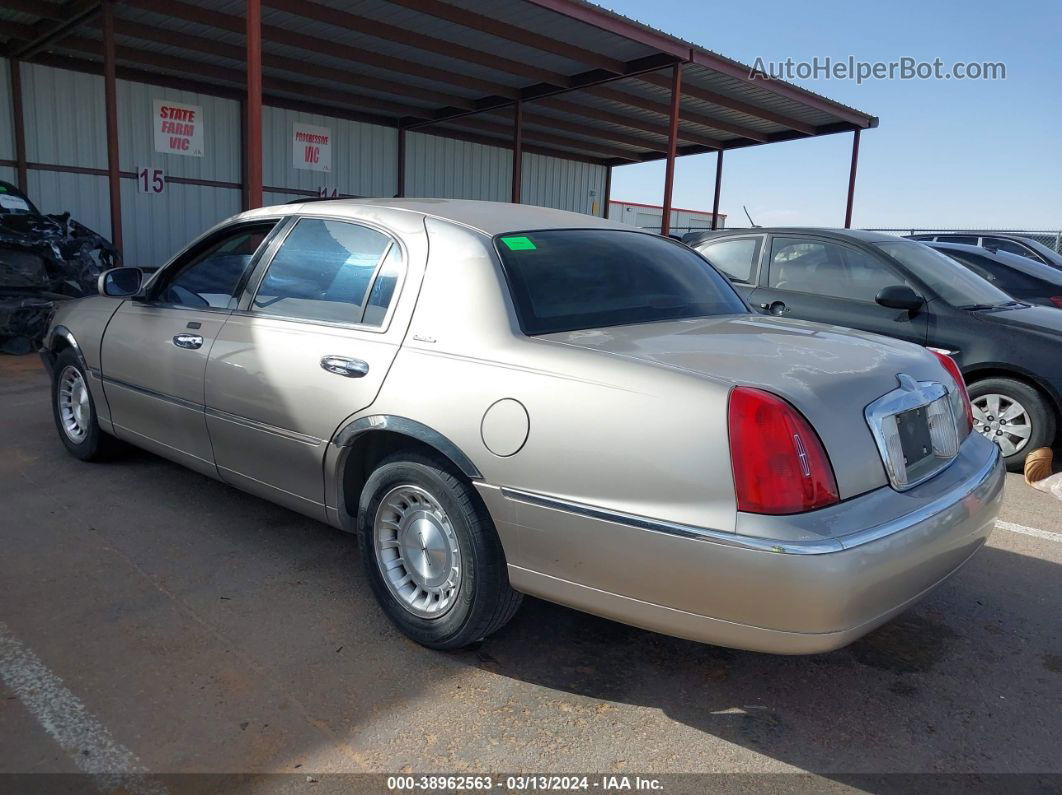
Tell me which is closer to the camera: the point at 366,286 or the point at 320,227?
the point at 366,286

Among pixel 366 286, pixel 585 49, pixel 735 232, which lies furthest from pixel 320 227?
pixel 585 49

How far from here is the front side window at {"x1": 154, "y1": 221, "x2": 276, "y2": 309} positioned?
12.3ft

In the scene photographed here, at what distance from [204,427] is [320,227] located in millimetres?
1079

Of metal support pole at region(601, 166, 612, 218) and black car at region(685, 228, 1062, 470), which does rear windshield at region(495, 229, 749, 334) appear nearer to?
black car at region(685, 228, 1062, 470)

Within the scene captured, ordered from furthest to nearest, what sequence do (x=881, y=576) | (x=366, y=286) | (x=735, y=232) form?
(x=735, y=232), (x=366, y=286), (x=881, y=576)

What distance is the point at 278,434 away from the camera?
10.7ft

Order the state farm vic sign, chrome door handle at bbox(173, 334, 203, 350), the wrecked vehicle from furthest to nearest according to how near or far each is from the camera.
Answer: the state farm vic sign, the wrecked vehicle, chrome door handle at bbox(173, 334, 203, 350)

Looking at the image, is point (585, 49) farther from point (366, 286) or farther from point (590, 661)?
point (590, 661)

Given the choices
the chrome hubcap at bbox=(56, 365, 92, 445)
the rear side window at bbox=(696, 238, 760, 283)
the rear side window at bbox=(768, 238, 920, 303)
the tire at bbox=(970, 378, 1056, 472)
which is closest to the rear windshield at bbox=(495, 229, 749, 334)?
the rear side window at bbox=(768, 238, 920, 303)

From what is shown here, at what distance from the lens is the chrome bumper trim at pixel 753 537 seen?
6.74 feet

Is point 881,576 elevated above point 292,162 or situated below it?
below

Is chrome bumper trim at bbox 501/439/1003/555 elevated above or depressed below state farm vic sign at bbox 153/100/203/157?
below

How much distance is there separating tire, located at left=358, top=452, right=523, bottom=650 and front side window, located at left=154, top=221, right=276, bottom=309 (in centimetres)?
137

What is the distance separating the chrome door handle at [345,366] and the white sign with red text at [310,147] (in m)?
14.8
